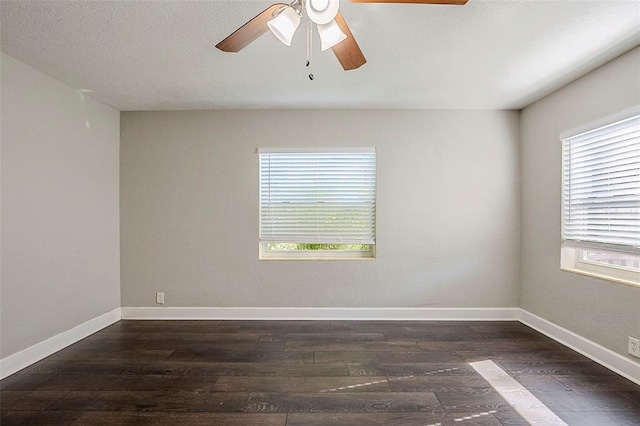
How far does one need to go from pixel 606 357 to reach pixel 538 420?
1126 mm

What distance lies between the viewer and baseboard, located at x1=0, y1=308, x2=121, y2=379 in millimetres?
2363

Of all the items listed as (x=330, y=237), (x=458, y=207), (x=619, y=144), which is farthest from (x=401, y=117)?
(x=619, y=144)

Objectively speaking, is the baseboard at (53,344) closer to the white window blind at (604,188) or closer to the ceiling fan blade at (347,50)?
the ceiling fan blade at (347,50)

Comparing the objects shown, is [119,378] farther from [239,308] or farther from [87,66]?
[87,66]

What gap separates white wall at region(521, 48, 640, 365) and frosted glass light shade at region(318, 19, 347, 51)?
2170 millimetres

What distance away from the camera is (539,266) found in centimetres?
325

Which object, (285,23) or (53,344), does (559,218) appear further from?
(53,344)

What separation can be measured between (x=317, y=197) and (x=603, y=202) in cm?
249

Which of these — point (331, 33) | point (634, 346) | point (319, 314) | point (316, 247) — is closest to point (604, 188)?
point (634, 346)

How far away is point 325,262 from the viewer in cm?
359

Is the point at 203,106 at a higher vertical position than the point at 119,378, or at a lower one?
higher

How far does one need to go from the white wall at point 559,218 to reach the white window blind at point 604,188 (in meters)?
0.12

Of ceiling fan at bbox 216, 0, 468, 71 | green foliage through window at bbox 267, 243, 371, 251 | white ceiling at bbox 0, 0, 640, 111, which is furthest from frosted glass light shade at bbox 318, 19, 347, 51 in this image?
green foliage through window at bbox 267, 243, 371, 251

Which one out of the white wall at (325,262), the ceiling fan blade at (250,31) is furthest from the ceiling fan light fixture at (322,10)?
the white wall at (325,262)
